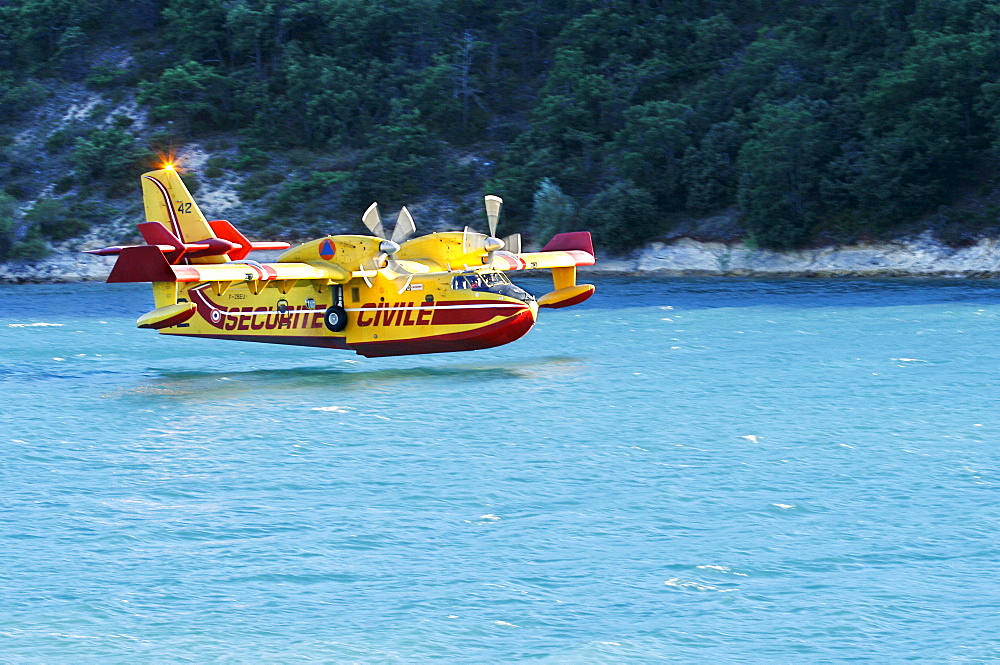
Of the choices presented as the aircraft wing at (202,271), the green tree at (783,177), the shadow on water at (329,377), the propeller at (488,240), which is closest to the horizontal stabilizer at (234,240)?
the shadow on water at (329,377)

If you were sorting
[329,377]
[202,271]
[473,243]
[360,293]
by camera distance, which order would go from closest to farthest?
[202,271], [360,293], [473,243], [329,377]

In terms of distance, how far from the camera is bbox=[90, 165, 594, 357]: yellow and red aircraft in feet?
126

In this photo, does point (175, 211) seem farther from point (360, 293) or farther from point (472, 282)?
point (472, 282)

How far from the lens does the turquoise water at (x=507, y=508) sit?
55.8 feet

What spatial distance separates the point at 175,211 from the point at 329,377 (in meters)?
9.38

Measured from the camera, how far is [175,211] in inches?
1756

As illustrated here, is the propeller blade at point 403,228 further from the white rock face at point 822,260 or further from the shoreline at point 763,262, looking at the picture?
the white rock face at point 822,260

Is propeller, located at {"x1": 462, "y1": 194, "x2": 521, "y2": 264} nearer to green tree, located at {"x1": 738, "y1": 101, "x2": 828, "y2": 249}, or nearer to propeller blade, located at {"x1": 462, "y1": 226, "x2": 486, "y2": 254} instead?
propeller blade, located at {"x1": 462, "y1": 226, "x2": 486, "y2": 254}

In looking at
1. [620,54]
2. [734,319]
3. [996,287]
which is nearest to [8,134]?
[620,54]

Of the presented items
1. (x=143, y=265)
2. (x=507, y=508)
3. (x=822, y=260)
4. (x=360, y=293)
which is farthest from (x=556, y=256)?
(x=822, y=260)

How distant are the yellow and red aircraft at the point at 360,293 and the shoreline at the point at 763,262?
43028 mm

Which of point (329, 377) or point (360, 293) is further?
point (329, 377)

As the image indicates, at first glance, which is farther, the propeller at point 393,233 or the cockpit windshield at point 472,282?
the cockpit windshield at point 472,282

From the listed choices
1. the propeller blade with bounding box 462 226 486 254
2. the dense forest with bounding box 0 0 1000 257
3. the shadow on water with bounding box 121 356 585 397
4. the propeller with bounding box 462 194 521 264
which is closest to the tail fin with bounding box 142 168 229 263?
the shadow on water with bounding box 121 356 585 397
